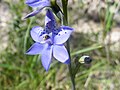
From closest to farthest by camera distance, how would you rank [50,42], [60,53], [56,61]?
[60,53] → [50,42] → [56,61]

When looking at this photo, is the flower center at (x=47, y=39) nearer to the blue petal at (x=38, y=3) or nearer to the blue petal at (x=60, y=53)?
the blue petal at (x=60, y=53)

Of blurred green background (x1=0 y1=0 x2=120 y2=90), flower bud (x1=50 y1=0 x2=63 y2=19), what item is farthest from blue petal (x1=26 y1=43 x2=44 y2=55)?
blurred green background (x1=0 y1=0 x2=120 y2=90)

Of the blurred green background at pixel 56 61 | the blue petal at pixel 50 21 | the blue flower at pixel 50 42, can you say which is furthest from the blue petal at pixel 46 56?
the blurred green background at pixel 56 61

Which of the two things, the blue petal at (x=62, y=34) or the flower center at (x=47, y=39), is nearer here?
the blue petal at (x=62, y=34)

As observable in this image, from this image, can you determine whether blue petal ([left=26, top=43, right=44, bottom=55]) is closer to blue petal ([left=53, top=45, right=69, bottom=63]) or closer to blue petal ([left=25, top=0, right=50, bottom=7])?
blue petal ([left=53, top=45, right=69, bottom=63])

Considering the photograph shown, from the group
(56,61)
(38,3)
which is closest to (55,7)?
(38,3)

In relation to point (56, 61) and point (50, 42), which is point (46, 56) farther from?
point (56, 61)
